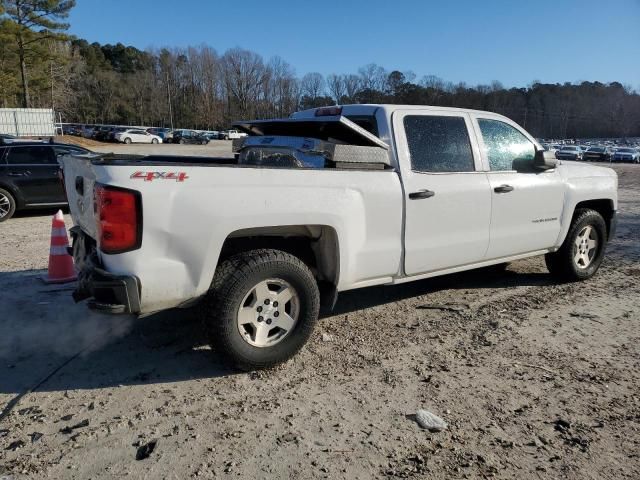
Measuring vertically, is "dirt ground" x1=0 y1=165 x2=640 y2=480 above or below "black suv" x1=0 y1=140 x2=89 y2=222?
below

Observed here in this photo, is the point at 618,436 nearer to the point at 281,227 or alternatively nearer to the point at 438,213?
the point at 438,213

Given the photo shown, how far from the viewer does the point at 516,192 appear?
4879mm

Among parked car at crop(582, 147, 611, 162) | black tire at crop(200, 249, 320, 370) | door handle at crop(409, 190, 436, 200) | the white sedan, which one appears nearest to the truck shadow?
black tire at crop(200, 249, 320, 370)

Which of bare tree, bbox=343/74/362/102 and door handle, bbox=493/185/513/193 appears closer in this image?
door handle, bbox=493/185/513/193

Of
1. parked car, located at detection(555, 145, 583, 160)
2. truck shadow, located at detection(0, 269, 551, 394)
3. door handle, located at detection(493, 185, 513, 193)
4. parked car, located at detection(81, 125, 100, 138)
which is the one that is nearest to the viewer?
truck shadow, located at detection(0, 269, 551, 394)

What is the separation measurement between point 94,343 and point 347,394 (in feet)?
7.12

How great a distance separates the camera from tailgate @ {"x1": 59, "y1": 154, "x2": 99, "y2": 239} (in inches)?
131

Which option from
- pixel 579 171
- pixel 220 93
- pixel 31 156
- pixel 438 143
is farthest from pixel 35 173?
pixel 220 93

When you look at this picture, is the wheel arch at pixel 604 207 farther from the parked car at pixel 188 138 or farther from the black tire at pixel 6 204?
the parked car at pixel 188 138

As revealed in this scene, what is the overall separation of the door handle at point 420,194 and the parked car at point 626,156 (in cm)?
5037

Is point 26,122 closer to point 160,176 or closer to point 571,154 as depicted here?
point 160,176

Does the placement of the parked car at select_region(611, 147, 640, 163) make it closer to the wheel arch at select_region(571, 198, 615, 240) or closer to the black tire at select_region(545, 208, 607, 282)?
the wheel arch at select_region(571, 198, 615, 240)

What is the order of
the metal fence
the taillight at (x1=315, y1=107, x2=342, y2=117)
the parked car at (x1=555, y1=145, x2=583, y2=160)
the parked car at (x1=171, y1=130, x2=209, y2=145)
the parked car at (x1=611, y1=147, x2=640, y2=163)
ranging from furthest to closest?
the parked car at (x1=171, y1=130, x2=209, y2=145)
the parked car at (x1=555, y1=145, x2=583, y2=160)
the parked car at (x1=611, y1=147, x2=640, y2=163)
the metal fence
the taillight at (x1=315, y1=107, x2=342, y2=117)

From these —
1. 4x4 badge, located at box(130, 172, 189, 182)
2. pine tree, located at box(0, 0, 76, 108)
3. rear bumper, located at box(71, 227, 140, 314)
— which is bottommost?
rear bumper, located at box(71, 227, 140, 314)
